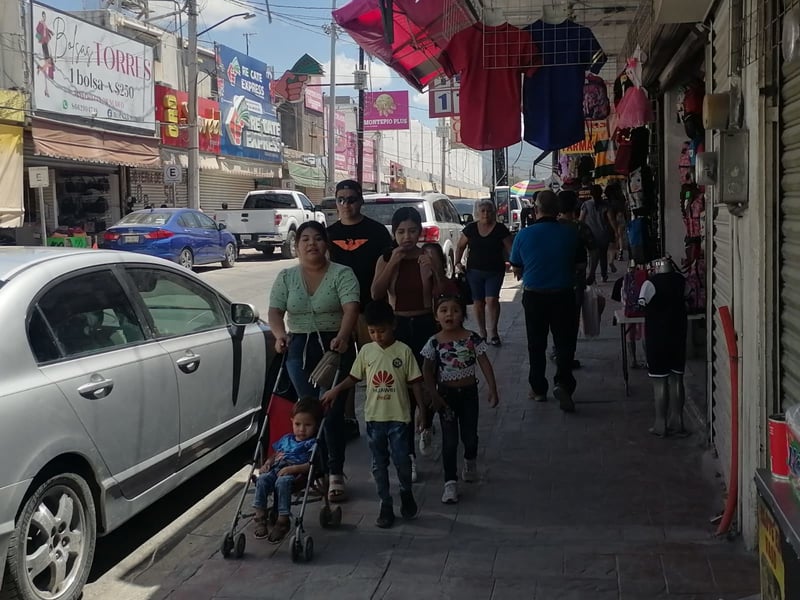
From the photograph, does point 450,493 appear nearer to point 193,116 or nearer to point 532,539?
point 532,539

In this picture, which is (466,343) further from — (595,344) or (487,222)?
(595,344)

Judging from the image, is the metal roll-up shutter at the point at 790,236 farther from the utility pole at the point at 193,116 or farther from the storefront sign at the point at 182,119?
the storefront sign at the point at 182,119

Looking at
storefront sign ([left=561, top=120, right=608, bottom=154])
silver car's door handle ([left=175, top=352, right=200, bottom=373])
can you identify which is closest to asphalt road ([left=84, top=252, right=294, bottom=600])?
silver car's door handle ([left=175, top=352, right=200, bottom=373])

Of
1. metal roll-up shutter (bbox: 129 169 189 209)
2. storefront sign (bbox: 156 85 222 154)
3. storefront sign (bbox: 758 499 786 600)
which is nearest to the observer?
storefront sign (bbox: 758 499 786 600)

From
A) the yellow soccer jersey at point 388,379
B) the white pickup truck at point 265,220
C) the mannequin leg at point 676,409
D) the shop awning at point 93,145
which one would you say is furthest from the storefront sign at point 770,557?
the white pickup truck at point 265,220

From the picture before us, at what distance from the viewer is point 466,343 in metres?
5.32

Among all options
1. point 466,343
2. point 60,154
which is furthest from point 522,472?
point 60,154

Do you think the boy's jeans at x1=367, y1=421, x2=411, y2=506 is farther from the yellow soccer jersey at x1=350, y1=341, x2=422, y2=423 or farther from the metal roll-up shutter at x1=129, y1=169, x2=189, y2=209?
the metal roll-up shutter at x1=129, y1=169, x2=189, y2=209

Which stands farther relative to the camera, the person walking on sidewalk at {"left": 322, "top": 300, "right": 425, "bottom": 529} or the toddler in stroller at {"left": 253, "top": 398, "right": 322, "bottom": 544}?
the person walking on sidewalk at {"left": 322, "top": 300, "right": 425, "bottom": 529}

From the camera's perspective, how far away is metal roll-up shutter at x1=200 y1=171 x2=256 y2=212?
3297 cm

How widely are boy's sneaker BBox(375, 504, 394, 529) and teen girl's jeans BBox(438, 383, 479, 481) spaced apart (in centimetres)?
54

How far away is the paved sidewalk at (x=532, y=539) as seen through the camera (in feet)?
13.4

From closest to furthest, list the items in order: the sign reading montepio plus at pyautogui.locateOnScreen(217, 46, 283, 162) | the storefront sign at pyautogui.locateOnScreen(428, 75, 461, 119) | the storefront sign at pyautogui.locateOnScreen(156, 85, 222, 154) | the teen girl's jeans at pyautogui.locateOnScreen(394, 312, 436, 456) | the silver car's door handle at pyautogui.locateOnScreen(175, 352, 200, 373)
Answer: the silver car's door handle at pyautogui.locateOnScreen(175, 352, 200, 373)
the teen girl's jeans at pyautogui.locateOnScreen(394, 312, 436, 456)
the storefront sign at pyautogui.locateOnScreen(428, 75, 461, 119)
the storefront sign at pyautogui.locateOnScreen(156, 85, 222, 154)
the sign reading montepio plus at pyautogui.locateOnScreen(217, 46, 283, 162)

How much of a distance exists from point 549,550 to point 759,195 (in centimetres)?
205
